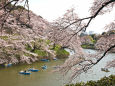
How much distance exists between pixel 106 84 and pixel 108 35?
7.83 ft

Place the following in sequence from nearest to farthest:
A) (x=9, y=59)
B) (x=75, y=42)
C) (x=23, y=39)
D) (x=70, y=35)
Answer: (x=70, y=35)
(x=75, y=42)
(x=23, y=39)
(x=9, y=59)

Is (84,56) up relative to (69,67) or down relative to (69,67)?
up

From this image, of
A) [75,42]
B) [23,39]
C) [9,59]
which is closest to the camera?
[75,42]

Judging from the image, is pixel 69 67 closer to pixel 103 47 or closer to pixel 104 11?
pixel 103 47

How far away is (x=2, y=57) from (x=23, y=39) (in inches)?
44.3

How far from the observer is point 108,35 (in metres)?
4.95

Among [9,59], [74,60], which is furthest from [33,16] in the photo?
[74,60]

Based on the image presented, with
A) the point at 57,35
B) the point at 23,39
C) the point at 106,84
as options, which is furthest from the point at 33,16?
the point at 106,84

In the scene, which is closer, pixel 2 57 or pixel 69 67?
pixel 69 67

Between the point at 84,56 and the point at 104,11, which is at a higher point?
the point at 104,11

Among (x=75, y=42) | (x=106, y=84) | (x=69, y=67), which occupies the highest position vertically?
(x=75, y=42)

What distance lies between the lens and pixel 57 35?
4.12 meters

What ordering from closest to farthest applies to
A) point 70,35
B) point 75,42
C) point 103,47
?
point 70,35 < point 75,42 < point 103,47

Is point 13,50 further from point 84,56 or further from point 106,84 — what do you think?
point 106,84
